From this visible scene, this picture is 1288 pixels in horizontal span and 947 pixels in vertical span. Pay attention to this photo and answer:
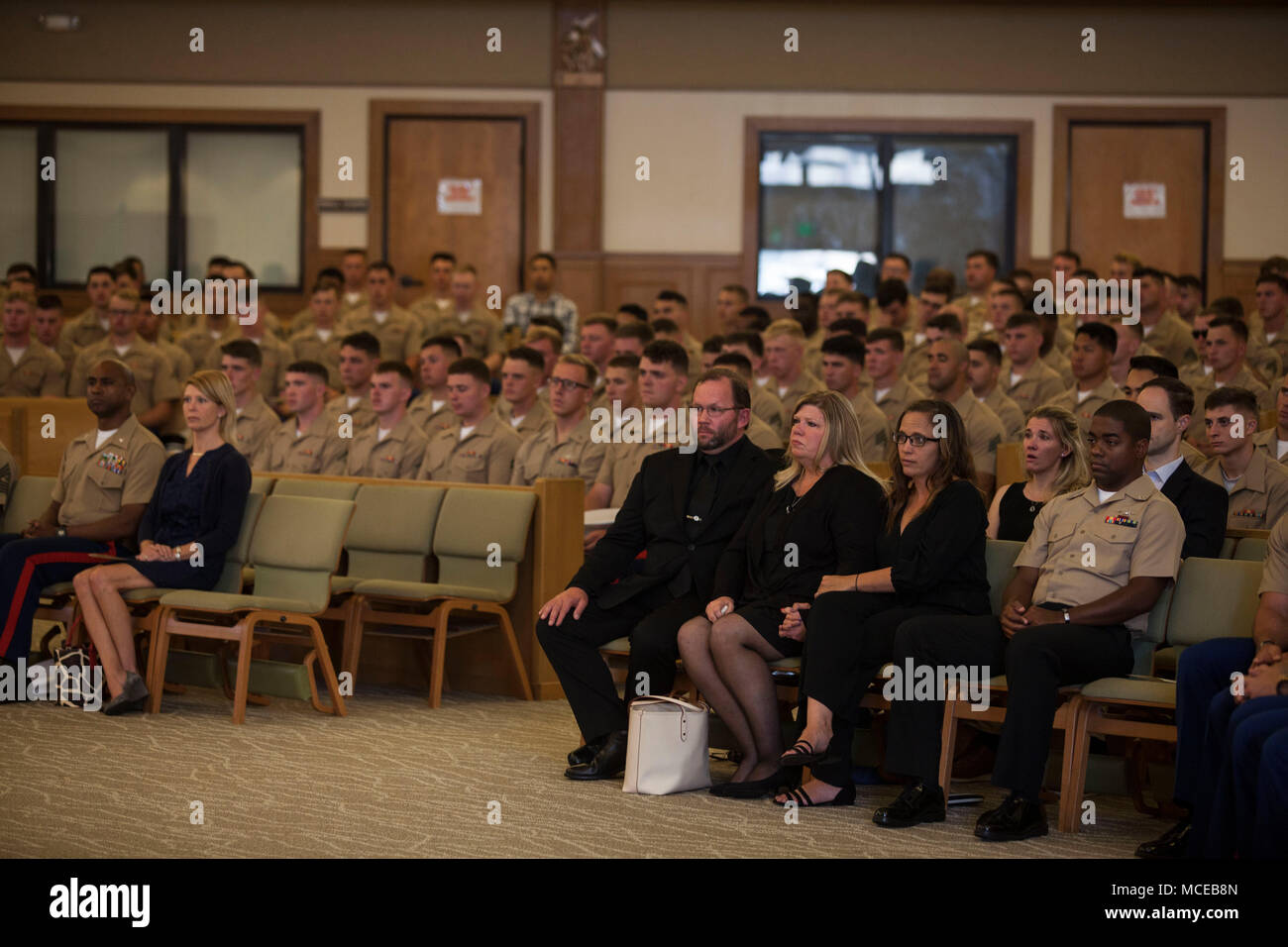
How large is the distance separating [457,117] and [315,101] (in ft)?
3.70

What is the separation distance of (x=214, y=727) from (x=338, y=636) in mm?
1054

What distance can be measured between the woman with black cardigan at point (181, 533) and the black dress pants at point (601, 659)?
1539 mm

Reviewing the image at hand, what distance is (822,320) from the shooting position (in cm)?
950

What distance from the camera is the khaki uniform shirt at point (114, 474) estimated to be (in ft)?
19.8

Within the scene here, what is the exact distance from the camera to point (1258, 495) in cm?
538

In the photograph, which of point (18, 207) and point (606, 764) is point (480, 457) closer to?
point (606, 764)

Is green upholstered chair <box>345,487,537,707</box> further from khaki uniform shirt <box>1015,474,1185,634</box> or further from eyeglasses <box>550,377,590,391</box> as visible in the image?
khaki uniform shirt <box>1015,474,1185,634</box>

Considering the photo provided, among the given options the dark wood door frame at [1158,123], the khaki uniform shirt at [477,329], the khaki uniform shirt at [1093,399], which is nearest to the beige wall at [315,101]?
the khaki uniform shirt at [477,329]

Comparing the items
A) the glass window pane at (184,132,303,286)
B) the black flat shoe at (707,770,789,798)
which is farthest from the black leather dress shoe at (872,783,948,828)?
the glass window pane at (184,132,303,286)

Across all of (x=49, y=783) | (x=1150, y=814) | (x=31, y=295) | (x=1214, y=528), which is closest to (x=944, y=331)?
(x=1214, y=528)

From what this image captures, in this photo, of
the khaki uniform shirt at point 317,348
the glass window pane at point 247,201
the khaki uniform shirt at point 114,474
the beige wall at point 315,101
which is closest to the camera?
the khaki uniform shirt at point 114,474

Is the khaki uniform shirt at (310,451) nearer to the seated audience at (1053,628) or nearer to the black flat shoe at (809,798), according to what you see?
the black flat shoe at (809,798)

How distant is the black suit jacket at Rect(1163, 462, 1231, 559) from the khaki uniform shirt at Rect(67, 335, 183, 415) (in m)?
6.75

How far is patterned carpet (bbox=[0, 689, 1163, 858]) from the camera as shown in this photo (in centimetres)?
388
